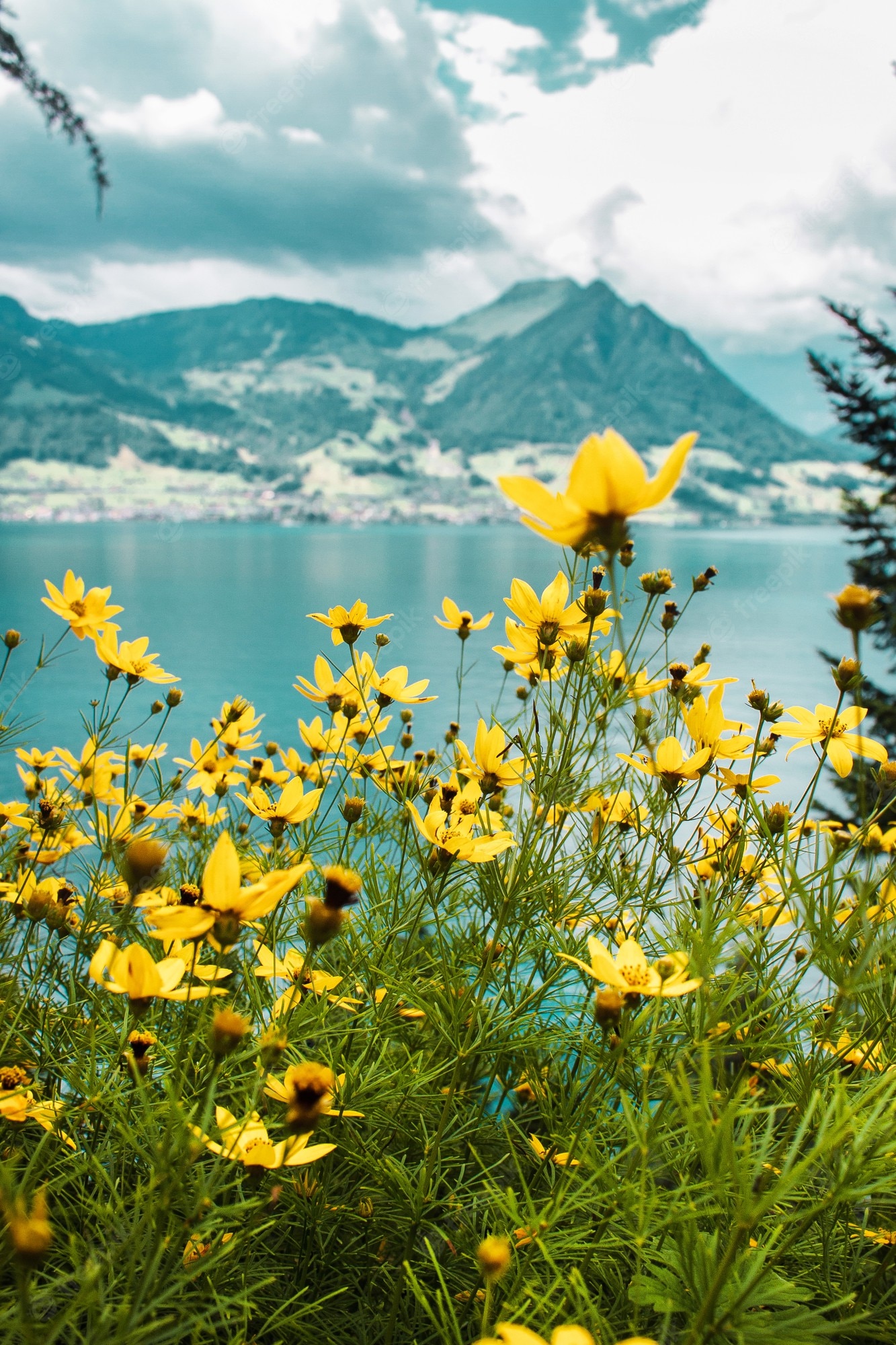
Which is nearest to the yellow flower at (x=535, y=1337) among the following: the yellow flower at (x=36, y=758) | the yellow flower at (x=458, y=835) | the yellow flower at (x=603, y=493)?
the yellow flower at (x=458, y=835)

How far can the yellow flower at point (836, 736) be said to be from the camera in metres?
0.91

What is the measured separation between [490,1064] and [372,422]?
480 feet

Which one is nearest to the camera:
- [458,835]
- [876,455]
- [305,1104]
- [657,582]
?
[305,1104]

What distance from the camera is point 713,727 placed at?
42.4 inches

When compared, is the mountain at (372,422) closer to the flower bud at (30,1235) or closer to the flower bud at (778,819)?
the flower bud at (778,819)

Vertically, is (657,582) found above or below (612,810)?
above

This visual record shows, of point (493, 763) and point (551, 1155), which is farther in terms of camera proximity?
point (493, 763)

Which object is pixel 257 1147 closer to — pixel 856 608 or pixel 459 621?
pixel 856 608

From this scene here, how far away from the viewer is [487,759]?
108 centimetres

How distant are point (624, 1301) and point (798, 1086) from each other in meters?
0.31

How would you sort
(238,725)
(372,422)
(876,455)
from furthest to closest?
(372,422) < (876,455) < (238,725)

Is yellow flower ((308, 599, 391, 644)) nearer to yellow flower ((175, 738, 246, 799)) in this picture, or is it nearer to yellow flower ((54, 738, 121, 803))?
yellow flower ((54, 738, 121, 803))

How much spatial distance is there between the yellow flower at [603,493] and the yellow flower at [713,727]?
0.62m

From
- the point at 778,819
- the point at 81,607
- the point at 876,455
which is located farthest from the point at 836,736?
the point at 876,455
